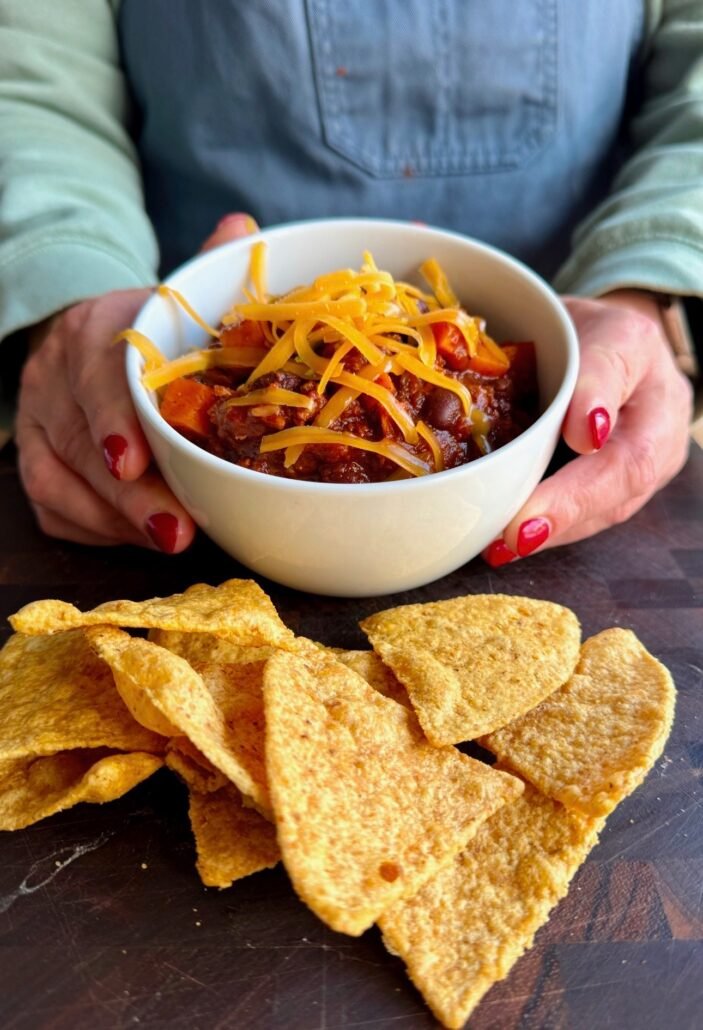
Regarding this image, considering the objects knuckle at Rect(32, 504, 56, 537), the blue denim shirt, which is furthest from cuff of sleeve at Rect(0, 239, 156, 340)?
the blue denim shirt

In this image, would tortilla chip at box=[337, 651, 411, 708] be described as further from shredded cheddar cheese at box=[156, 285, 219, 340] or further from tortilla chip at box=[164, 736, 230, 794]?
shredded cheddar cheese at box=[156, 285, 219, 340]

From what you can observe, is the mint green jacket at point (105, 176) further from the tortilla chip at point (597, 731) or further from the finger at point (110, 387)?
the tortilla chip at point (597, 731)

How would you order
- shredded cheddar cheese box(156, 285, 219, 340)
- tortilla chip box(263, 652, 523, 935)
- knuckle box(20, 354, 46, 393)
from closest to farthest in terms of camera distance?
tortilla chip box(263, 652, 523, 935)
shredded cheddar cheese box(156, 285, 219, 340)
knuckle box(20, 354, 46, 393)

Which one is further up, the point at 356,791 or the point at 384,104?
the point at 384,104

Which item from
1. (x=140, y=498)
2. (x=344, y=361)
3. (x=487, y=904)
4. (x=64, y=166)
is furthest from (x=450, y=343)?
(x=64, y=166)

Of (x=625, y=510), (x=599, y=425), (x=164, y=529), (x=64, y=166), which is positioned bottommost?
(x=625, y=510)

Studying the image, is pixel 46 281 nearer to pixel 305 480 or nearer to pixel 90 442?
pixel 90 442

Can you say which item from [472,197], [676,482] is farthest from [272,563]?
[472,197]
